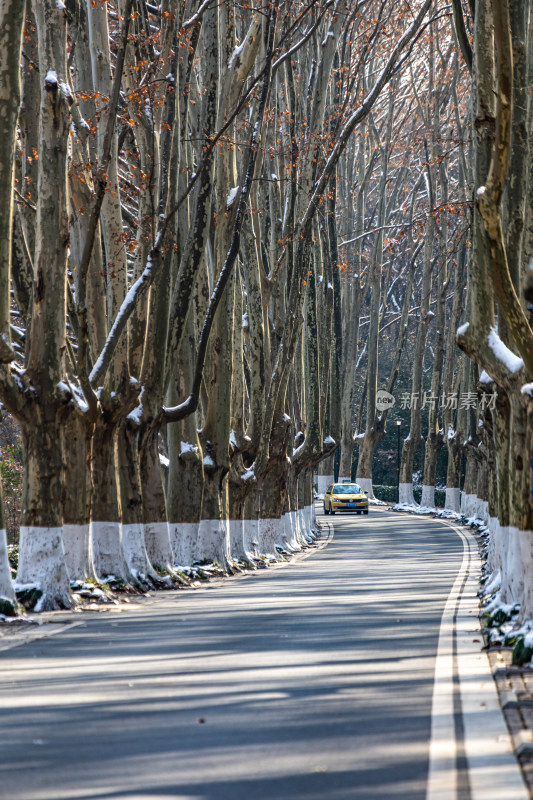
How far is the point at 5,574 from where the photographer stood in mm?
13320

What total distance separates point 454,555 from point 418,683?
19.7 m

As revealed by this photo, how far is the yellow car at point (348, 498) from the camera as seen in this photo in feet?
189

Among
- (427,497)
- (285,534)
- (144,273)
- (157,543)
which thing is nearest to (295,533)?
(285,534)

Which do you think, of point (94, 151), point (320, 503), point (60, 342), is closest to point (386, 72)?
point (94, 151)

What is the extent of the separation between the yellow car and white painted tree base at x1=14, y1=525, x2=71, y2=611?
43.3 metres

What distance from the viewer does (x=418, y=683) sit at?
9109 millimetres

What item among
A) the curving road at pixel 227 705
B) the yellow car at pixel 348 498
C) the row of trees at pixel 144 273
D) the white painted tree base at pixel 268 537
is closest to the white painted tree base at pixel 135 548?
the row of trees at pixel 144 273

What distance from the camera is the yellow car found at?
189ft

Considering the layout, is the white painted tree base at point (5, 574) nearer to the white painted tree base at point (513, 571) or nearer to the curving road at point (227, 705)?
the curving road at point (227, 705)

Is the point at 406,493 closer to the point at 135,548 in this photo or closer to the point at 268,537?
the point at 268,537

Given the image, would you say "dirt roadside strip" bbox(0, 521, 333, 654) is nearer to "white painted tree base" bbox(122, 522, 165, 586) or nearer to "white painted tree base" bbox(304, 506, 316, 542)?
"white painted tree base" bbox(122, 522, 165, 586)

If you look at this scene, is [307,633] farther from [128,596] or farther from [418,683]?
[128,596]

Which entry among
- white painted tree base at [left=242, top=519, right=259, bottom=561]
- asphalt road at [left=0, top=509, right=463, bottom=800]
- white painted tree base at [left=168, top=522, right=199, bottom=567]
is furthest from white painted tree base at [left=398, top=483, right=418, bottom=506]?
asphalt road at [left=0, top=509, right=463, bottom=800]

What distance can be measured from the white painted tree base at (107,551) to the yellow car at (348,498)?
3995cm
